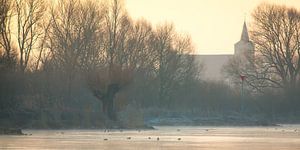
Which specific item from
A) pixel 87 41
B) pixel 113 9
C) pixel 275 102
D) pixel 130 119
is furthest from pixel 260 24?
pixel 130 119

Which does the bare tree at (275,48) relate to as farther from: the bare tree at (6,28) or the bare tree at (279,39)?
the bare tree at (6,28)

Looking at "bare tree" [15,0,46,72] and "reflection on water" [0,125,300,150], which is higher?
"bare tree" [15,0,46,72]

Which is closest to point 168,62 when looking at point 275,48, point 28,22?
point 275,48

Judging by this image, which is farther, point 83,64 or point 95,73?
point 83,64

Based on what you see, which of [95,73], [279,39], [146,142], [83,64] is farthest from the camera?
[279,39]

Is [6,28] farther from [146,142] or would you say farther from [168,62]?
[146,142]

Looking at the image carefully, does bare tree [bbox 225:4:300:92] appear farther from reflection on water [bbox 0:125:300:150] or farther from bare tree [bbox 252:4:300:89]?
reflection on water [bbox 0:125:300:150]

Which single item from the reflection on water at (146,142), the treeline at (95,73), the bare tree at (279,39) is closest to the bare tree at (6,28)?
the treeline at (95,73)

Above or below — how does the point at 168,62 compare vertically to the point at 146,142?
above

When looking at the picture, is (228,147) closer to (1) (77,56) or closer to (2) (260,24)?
(1) (77,56)

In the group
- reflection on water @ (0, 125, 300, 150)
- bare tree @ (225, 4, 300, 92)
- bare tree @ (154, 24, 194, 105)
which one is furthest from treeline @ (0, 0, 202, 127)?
reflection on water @ (0, 125, 300, 150)

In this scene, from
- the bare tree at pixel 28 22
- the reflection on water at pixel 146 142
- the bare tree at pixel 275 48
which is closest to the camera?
the reflection on water at pixel 146 142

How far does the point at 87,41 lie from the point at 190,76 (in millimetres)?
22752

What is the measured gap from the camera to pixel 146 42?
297 feet
